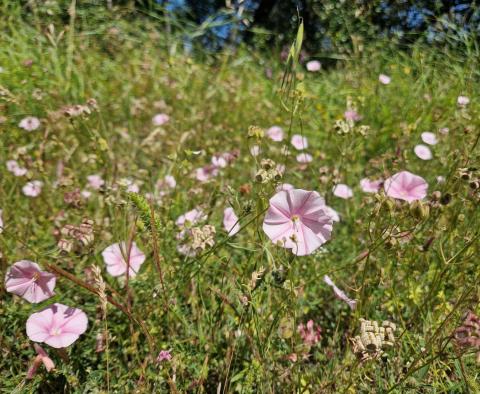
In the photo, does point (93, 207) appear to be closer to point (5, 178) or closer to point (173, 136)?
point (5, 178)

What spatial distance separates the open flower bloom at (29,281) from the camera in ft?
3.77

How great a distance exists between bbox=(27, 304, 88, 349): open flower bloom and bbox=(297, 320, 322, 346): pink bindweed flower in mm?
668

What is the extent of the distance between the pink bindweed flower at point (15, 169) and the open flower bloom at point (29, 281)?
91 cm

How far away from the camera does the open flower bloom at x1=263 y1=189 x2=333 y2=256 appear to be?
3.66ft

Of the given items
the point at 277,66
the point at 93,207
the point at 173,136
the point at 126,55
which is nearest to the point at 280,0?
the point at 277,66

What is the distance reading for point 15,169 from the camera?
6.58 feet

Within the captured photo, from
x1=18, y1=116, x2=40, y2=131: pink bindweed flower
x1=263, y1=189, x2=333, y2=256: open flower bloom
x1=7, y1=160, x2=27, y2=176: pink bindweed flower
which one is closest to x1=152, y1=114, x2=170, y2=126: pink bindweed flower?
x1=18, y1=116, x2=40, y2=131: pink bindweed flower

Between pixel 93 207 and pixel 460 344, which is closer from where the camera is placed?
pixel 460 344

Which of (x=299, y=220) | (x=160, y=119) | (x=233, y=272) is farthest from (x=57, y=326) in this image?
(x=160, y=119)

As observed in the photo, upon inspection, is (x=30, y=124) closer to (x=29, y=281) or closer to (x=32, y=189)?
(x=32, y=189)

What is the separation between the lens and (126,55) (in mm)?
3949

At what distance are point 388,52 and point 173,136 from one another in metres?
3.00

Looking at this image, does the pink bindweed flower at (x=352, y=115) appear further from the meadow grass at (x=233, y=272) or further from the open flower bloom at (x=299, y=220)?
the open flower bloom at (x=299, y=220)

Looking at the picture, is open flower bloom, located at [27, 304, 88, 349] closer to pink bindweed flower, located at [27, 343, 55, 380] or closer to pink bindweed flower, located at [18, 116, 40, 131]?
pink bindweed flower, located at [27, 343, 55, 380]
